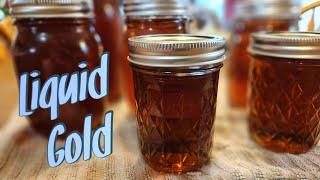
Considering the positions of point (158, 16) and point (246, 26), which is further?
point (246, 26)

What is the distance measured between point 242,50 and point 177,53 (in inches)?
14.5

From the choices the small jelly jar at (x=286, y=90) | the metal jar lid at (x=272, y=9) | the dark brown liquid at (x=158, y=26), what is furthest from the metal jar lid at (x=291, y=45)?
the metal jar lid at (x=272, y=9)

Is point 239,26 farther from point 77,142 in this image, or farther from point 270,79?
point 77,142

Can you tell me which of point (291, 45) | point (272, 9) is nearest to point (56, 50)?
point (291, 45)

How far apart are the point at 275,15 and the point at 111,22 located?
328mm

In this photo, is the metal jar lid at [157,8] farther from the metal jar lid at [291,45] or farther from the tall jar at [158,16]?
the metal jar lid at [291,45]

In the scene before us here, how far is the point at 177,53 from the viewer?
36cm

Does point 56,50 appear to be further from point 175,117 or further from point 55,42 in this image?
point 175,117

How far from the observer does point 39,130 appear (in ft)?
1.74

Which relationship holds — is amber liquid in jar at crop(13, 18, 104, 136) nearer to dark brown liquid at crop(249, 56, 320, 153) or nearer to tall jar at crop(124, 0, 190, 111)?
tall jar at crop(124, 0, 190, 111)

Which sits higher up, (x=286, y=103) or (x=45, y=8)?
(x=45, y=8)

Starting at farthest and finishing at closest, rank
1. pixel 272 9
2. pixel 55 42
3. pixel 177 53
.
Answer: pixel 272 9, pixel 55 42, pixel 177 53

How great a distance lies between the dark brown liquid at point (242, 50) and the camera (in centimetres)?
67

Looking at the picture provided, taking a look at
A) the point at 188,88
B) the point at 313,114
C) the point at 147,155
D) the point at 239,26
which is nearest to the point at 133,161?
the point at 147,155
